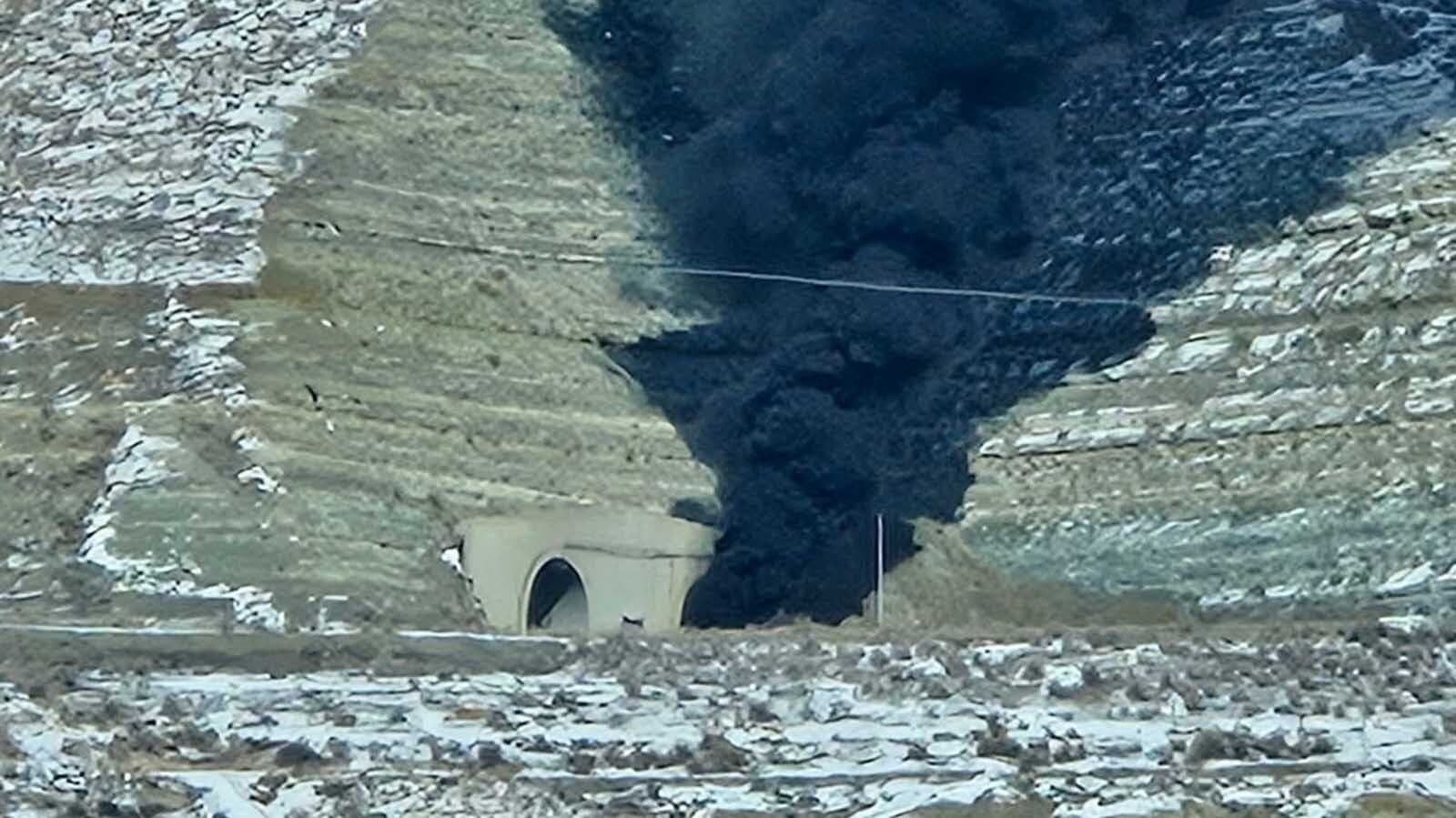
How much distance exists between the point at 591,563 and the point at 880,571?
698mm

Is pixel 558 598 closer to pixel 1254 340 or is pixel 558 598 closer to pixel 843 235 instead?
pixel 843 235

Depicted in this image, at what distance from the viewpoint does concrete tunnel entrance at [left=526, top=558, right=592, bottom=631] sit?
7727mm

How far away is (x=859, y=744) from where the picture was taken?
20.4 feet

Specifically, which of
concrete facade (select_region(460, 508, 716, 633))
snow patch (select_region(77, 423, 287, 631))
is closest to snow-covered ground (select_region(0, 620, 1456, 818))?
snow patch (select_region(77, 423, 287, 631))

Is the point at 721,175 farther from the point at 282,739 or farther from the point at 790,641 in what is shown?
the point at 282,739

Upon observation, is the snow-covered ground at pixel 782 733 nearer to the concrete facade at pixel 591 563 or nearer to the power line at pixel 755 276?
the concrete facade at pixel 591 563

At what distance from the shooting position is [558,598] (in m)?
7.82

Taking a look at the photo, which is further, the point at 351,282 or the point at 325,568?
the point at 351,282

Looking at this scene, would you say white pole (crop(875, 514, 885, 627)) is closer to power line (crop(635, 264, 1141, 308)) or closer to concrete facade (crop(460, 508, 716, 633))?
concrete facade (crop(460, 508, 716, 633))

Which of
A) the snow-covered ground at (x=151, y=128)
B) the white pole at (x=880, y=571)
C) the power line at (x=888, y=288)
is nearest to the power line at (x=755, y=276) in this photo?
the power line at (x=888, y=288)

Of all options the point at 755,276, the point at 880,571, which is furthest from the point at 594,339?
the point at 880,571

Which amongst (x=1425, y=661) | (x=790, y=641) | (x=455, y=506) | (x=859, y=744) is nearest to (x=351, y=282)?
(x=455, y=506)

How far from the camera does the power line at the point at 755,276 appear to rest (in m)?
8.13

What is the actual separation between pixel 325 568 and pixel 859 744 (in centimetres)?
164
